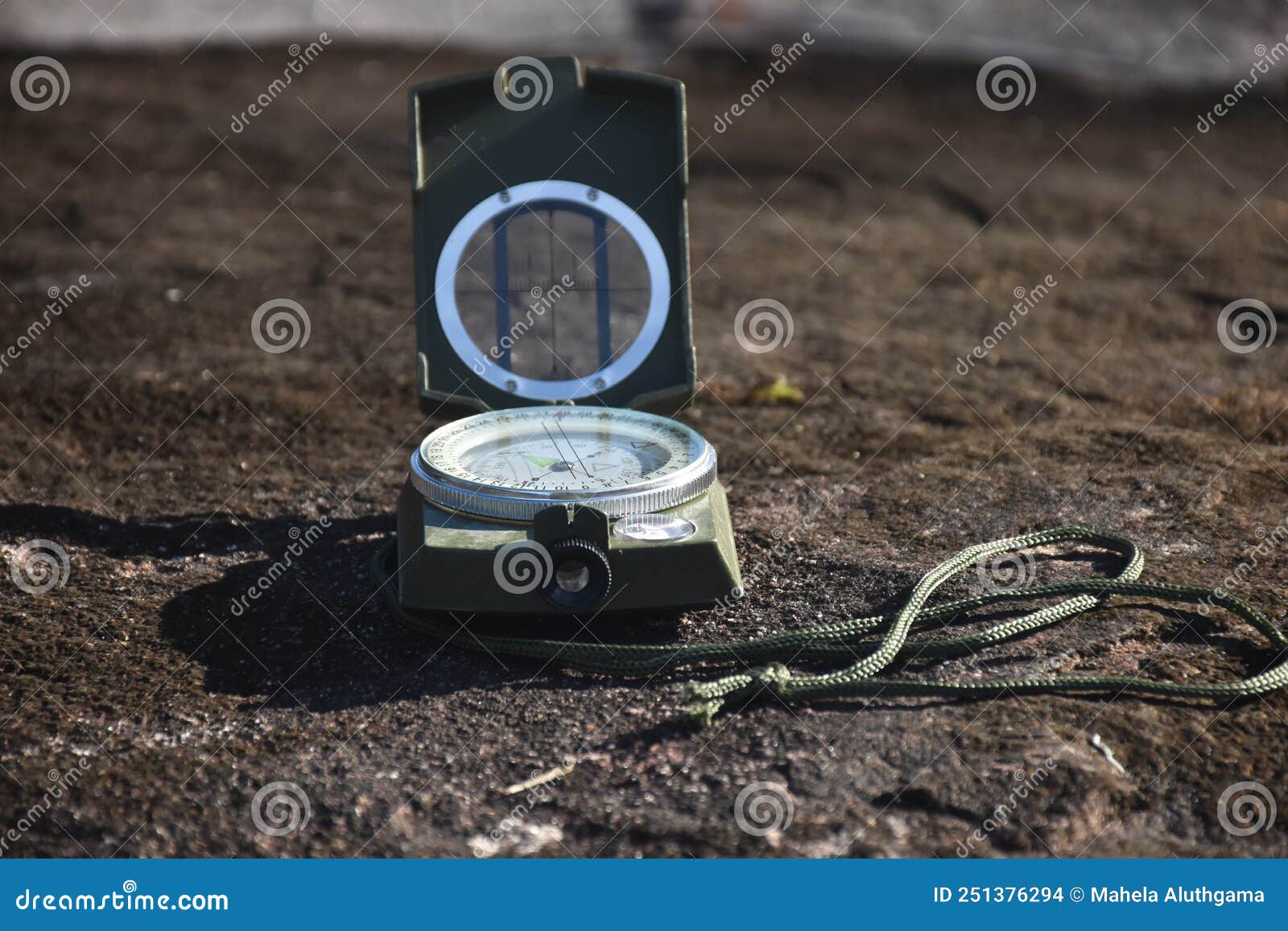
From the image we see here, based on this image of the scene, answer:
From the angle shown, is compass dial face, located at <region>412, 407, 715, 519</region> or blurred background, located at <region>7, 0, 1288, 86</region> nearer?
compass dial face, located at <region>412, 407, 715, 519</region>

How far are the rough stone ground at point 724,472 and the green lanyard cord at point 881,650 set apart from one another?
42 millimetres

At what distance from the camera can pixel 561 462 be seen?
2906 mm

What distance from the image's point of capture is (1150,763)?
2.36m

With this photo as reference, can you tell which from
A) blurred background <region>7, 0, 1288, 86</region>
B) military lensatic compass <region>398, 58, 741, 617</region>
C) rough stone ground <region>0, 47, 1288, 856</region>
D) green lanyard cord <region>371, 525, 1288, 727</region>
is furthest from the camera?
blurred background <region>7, 0, 1288, 86</region>

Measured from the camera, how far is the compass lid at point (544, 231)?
3.19m

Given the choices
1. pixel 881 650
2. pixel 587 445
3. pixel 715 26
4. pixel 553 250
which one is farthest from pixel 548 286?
pixel 715 26

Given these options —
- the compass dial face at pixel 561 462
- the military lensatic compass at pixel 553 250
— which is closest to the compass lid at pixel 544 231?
the military lensatic compass at pixel 553 250

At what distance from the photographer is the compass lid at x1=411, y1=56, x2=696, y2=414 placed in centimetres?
319

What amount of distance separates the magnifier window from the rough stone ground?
0.58 m

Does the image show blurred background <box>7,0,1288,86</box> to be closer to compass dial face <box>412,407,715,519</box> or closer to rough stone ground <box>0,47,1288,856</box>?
rough stone ground <box>0,47,1288,856</box>

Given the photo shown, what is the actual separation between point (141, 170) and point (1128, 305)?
15.9 feet

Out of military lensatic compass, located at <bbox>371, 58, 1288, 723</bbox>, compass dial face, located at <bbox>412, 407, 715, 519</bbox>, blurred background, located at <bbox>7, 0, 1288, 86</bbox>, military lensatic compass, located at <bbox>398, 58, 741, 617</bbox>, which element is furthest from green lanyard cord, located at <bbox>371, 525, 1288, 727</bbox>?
blurred background, located at <bbox>7, 0, 1288, 86</bbox>

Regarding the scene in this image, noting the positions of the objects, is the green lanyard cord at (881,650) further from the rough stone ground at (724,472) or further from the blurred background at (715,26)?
the blurred background at (715,26)

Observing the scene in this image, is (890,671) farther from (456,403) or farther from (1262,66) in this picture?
(1262,66)
